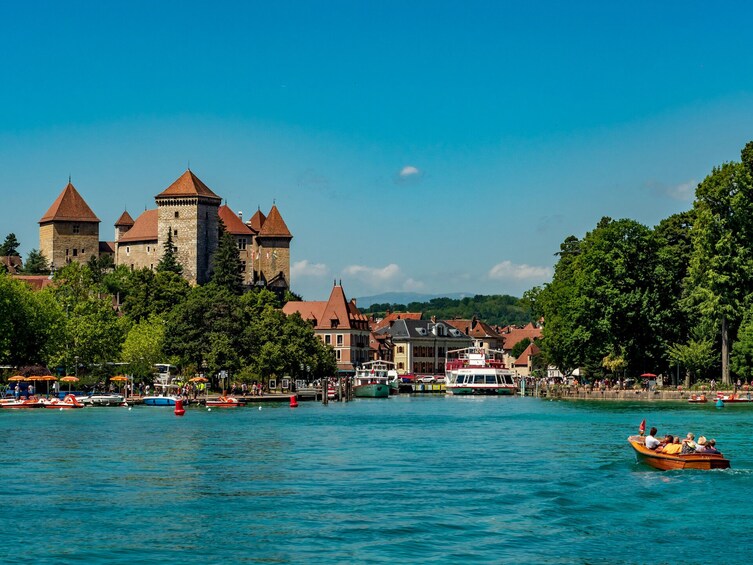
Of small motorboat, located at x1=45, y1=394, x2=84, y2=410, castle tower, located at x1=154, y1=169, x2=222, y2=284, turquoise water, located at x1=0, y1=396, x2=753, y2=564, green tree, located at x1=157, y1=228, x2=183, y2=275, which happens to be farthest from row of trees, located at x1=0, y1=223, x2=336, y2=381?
castle tower, located at x1=154, y1=169, x2=222, y2=284

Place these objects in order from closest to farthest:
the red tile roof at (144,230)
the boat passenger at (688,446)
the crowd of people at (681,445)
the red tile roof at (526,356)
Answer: the crowd of people at (681,445)
the boat passenger at (688,446)
the red tile roof at (144,230)
the red tile roof at (526,356)

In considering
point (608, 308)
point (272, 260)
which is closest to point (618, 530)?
point (608, 308)

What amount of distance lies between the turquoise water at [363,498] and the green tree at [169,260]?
101 metres

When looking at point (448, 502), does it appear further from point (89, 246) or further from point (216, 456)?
point (89, 246)

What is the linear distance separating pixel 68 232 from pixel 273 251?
3310cm

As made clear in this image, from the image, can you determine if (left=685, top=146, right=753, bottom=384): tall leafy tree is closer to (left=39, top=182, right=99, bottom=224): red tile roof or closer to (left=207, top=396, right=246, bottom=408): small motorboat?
(left=207, top=396, right=246, bottom=408): small motorboat

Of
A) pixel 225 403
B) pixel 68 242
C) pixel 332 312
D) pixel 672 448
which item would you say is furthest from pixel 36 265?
pixel 672 448

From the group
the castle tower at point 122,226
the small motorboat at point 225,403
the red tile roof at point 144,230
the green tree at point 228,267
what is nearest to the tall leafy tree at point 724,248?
the small motorboat at point 225,403

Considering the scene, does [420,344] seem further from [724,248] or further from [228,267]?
[724,248]

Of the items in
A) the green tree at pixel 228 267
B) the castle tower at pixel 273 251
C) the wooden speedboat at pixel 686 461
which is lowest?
the wooden speedboat at pixel 686 461

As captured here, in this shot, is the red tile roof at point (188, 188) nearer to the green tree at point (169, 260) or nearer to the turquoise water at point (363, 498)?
the green tree at point (169, 260)

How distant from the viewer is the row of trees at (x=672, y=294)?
88.6 meters

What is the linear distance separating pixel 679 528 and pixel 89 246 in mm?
172939

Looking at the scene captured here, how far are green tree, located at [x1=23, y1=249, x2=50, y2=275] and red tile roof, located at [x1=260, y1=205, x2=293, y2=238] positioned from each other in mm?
33791
